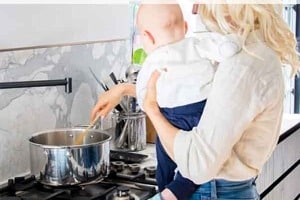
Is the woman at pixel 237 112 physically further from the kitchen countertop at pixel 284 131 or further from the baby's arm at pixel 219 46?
the kitchen countertop at pixel 284 131

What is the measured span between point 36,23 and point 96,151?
0.46 metres

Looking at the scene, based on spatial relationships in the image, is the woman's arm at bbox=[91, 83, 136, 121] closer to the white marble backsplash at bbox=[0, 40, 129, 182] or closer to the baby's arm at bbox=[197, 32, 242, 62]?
the white marble backsplash at bbox=[0, 40, 129, 182]

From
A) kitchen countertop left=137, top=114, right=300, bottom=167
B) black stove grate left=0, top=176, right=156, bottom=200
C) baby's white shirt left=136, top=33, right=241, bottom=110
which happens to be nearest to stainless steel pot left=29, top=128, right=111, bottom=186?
black stove grate left=0, top=176, right=156, bottom=200

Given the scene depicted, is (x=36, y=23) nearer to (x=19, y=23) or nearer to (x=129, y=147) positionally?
(x=19, y=23)

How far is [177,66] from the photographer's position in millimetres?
1169

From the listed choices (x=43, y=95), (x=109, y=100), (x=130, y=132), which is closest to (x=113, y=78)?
(x=130, y=132)

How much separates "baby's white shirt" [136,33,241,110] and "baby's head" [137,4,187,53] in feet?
0.11

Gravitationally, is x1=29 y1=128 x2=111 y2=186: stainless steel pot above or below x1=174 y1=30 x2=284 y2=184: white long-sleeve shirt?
below

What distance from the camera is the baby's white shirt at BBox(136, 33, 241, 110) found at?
1.13 m

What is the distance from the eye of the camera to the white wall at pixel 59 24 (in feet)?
5.23

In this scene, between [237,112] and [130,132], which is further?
[130,132]

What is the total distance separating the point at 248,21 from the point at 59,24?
80cm

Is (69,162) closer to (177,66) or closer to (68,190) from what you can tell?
(68,190)

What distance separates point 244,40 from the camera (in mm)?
1142
